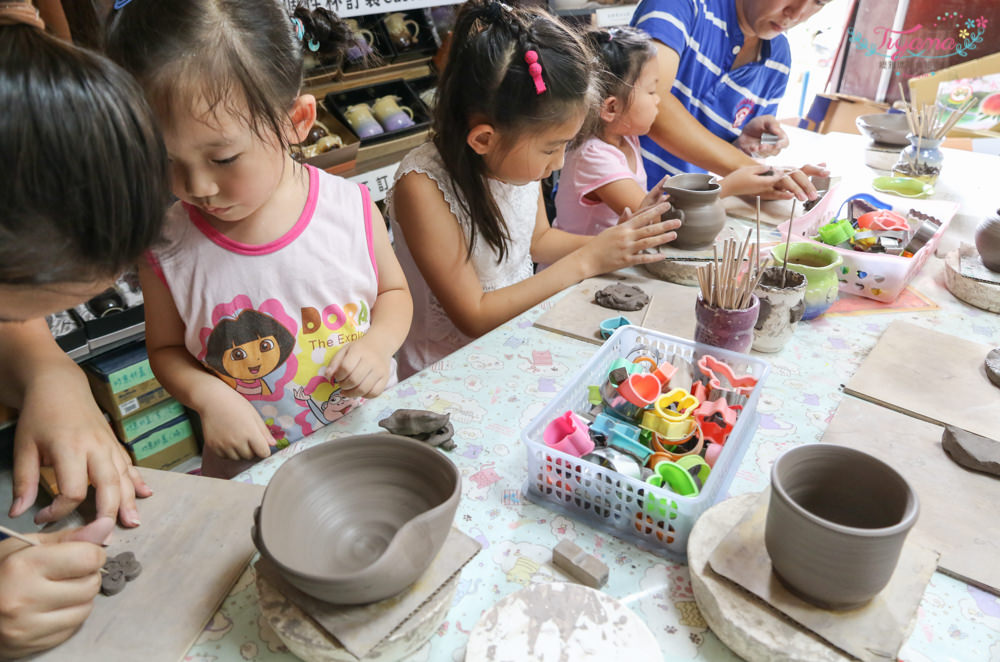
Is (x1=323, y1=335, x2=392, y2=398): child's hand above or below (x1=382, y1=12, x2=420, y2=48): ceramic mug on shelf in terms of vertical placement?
below

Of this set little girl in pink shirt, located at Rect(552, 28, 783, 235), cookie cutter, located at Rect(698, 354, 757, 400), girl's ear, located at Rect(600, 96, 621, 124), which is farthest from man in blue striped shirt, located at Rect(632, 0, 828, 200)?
cookie cutter, located at Rect(698, 354, 757, 400)

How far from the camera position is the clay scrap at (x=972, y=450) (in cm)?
85

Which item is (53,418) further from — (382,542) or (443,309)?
(443,309)

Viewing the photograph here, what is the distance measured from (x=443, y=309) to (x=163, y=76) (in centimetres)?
79

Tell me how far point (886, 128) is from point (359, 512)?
2194mm

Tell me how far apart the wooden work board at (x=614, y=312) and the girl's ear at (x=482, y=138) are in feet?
1.13

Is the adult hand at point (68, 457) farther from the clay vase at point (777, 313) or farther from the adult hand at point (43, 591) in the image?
the clay vase at point (777, 313)

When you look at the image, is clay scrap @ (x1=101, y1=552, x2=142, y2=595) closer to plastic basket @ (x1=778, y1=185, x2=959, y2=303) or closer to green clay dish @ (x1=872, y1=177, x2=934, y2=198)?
plastic basket @ (x1=778, y1=185, x2=959, y2=303)

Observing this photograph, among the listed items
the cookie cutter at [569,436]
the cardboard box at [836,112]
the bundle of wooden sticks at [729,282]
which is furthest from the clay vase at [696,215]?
the cardboard box at [836,112]

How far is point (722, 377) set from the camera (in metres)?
0.96

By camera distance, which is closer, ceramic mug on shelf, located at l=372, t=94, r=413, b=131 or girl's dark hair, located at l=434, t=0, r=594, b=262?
girl's dark hair, located at l=434, t=0, r=594, b=262

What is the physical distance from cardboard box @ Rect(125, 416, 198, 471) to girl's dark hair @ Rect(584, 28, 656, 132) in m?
1.68

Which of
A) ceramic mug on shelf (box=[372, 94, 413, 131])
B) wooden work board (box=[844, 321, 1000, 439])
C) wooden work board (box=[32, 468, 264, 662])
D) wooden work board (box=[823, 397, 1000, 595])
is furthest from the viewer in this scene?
ceramic mug on shelf (box=[372, 94, 413, 131])

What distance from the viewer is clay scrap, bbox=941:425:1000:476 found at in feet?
2.77
